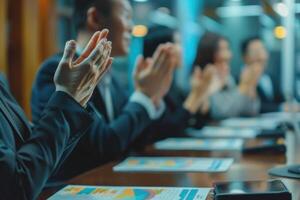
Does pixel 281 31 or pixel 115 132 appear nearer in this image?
pixel 115 132

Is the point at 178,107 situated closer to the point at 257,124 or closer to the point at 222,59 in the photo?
the point at 257,124

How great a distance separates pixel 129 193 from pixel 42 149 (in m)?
0.23

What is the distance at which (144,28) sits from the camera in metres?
3.05

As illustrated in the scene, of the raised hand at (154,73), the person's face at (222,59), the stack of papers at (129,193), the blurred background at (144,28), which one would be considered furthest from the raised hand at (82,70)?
the person's face at (222,59)

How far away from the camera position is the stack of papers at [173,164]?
120 centimetres

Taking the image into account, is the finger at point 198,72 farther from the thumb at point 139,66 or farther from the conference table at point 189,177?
the conference table at point 189,177

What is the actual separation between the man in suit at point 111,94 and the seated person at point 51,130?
36cm

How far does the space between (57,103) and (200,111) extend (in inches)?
78.4

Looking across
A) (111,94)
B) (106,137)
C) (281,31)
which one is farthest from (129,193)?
(281,31)

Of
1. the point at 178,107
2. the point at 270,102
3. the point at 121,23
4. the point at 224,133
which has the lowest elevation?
the point at 270,102

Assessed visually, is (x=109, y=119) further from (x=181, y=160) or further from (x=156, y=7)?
(x=156, y=7)

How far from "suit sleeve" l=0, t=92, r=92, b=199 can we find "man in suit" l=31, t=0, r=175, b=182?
39 cm

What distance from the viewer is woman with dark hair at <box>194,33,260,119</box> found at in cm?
319

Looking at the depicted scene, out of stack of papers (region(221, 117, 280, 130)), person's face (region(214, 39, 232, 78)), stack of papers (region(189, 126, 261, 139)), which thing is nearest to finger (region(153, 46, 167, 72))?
stack of papers (region(189, 126, 261, 139))
